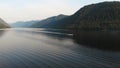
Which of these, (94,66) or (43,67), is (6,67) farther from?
(94,66)

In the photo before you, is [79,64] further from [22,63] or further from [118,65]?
[22,63]

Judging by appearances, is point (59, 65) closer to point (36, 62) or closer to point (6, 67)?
point (36, 62)

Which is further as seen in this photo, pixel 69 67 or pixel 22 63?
pixel 22 63

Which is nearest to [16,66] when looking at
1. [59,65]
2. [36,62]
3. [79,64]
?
[36,62]

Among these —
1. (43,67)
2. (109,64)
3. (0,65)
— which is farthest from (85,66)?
(0,65)

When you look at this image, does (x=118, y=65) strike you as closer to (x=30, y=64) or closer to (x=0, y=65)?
(x=30, y=64)

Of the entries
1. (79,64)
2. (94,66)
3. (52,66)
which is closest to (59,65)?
(52,66)

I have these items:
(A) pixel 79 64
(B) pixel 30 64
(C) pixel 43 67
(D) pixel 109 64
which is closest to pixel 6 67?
(B) pixel 30 64
